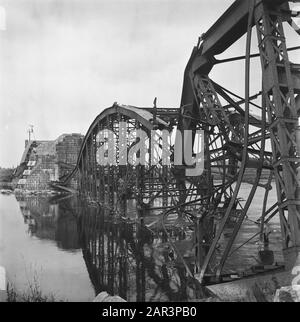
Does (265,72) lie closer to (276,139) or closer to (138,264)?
(276,139)

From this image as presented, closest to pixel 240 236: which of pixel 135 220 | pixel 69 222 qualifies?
pixel 135 220

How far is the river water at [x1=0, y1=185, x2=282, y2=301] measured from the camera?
11430mm

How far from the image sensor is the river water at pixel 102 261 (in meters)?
11.4

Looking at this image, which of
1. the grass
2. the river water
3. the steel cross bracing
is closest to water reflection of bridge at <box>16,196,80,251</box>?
the river water

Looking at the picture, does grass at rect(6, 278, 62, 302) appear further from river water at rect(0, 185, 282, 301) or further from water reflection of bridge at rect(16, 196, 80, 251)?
water reflection of bridge at rect(16, 196, 80, 251)

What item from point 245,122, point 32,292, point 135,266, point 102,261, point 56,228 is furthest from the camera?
point 56,228

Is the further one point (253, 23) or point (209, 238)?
point (209, 238)

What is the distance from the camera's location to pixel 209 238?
11.3 meters

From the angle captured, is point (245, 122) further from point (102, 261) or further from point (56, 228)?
point (56, 228)

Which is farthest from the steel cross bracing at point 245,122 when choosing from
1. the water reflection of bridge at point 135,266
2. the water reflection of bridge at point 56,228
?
the water reflection of bridge at point 56,228

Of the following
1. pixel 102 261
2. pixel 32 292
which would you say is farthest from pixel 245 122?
pixel 102 261

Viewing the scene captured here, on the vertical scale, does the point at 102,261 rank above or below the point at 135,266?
below

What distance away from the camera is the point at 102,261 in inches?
616
